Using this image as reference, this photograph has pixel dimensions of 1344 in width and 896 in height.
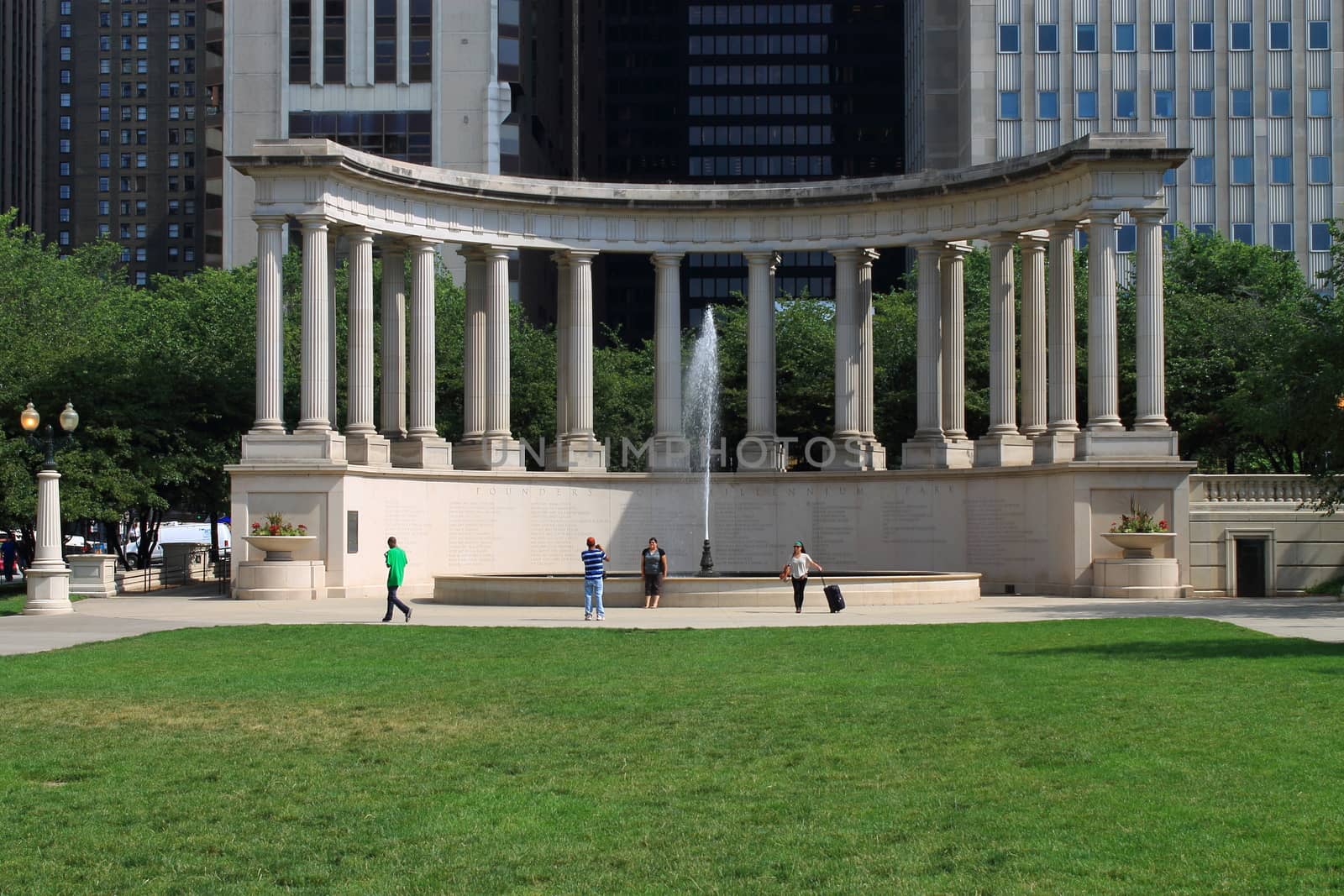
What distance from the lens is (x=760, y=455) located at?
65750 mm

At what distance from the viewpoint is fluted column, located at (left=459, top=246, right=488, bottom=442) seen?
65938 mm

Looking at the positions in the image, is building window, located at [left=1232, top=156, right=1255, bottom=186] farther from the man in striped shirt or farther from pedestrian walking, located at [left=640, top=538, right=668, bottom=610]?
Result: the man in striped shirt

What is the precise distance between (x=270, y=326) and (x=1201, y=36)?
306ft

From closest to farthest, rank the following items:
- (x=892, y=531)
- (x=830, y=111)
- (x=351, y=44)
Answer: (x=892, y=531), (x=351, y=44), (x=830, y=111)

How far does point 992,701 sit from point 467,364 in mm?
44971

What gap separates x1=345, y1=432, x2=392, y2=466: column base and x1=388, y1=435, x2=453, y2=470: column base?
2020 millimetres

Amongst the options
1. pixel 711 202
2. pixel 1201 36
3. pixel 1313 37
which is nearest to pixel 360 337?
pixel 711 202

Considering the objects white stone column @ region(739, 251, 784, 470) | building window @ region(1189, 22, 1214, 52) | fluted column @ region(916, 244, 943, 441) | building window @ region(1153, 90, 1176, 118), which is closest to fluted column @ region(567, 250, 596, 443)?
white stone column @ region(739, 251, 784, 470)

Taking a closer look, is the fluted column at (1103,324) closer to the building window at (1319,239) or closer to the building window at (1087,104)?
the building window at (1087,104)

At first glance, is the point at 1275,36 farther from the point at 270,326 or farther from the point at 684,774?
the point at 684,774

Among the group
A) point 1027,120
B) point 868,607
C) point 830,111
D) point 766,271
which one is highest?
point 830,111

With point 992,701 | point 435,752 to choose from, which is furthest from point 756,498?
point 435,752

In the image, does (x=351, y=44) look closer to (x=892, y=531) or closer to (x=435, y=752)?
(x=892, y=531)

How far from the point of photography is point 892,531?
64.1 m
